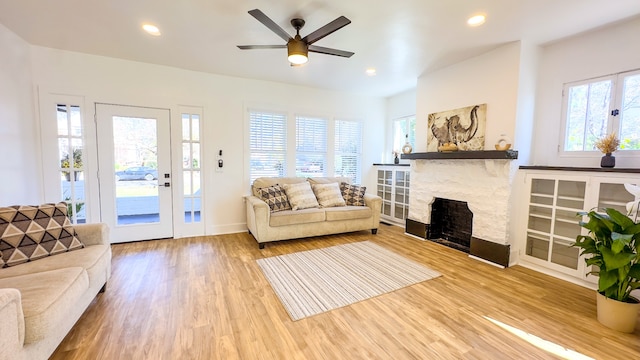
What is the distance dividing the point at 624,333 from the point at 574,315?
0.89 feet

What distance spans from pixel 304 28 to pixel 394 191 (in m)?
3.48

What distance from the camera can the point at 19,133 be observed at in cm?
300

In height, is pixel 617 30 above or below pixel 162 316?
above

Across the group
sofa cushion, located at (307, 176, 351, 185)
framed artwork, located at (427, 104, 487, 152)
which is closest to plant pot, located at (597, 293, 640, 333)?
framed artwork, located at (427, 104, 487, 152)

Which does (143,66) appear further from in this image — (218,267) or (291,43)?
(218,267)

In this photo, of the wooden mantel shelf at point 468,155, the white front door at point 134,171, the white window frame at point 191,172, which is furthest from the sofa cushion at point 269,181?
the wooden mantel shelf at point 468,155

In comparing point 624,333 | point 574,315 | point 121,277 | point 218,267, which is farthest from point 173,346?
point 624,333

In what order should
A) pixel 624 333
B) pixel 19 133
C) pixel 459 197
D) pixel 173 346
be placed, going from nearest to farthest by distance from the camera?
pixel 173 346 < pixel 624 333 < pixel 19 133 < pixel 459 197

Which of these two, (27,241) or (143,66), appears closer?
(27,241)

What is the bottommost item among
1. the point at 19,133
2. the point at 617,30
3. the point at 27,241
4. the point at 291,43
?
the point at 27,241

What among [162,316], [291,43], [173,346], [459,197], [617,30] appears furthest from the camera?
[459,197]

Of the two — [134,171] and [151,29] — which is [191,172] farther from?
[151,29]

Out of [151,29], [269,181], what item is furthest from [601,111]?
[151,29]

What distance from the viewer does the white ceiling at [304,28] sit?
230 cm
